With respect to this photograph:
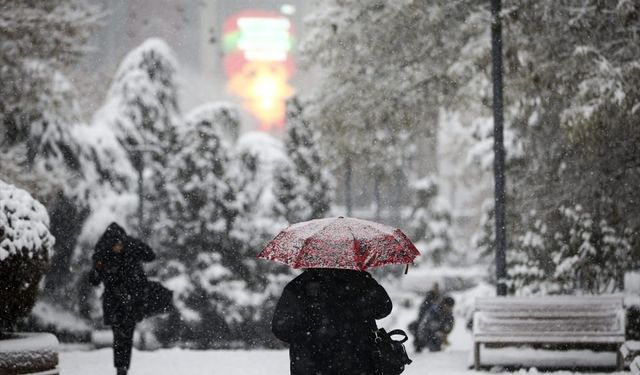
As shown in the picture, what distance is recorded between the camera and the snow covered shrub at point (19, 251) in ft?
31.6

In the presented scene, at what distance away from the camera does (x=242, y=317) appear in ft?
91.3

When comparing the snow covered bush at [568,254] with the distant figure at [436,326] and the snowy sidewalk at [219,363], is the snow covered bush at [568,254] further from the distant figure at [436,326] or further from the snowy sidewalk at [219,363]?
the snowy sidewalk at [219,363]

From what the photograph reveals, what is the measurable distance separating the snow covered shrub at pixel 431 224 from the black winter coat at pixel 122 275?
41.1 meters

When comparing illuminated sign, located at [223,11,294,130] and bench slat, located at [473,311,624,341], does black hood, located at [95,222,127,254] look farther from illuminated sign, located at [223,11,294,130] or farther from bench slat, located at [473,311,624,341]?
illuminated sign, located at [223,11,294,130]

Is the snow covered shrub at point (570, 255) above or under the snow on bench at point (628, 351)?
above

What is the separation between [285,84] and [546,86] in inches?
Answer: 3563

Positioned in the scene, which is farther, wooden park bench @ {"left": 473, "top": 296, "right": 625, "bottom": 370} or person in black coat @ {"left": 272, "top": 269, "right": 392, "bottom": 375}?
wooden park bench @ {"left": 473, "top": 296, "right": 625, "bottom": 370}

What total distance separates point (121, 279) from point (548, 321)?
5.80m

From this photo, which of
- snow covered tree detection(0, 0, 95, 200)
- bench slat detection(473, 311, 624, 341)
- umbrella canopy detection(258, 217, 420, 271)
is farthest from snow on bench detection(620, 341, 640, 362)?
snow covered tree detection(0, 0, 95, 200)

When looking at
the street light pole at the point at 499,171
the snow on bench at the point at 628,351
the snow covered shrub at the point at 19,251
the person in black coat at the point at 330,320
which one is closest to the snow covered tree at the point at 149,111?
the street light pole at the point at 499,171

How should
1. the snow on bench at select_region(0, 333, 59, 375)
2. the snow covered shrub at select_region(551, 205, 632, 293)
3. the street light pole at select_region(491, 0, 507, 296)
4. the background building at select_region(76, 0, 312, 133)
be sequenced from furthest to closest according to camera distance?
the background building at select_region(76, 0, 312, 133) < the snow covered shrub at select_region(551, 205, 632, 293) < the street light pole at select_region(491, 0, 507, 296) < the snow on bench at select_region(0, 333, 59, 375)

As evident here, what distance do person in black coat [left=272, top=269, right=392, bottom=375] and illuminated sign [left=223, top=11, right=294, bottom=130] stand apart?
93.1 meters

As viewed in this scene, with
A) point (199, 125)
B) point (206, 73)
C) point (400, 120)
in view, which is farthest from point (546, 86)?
point (206, 73)

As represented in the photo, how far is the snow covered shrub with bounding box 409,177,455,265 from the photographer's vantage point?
52.3 m
